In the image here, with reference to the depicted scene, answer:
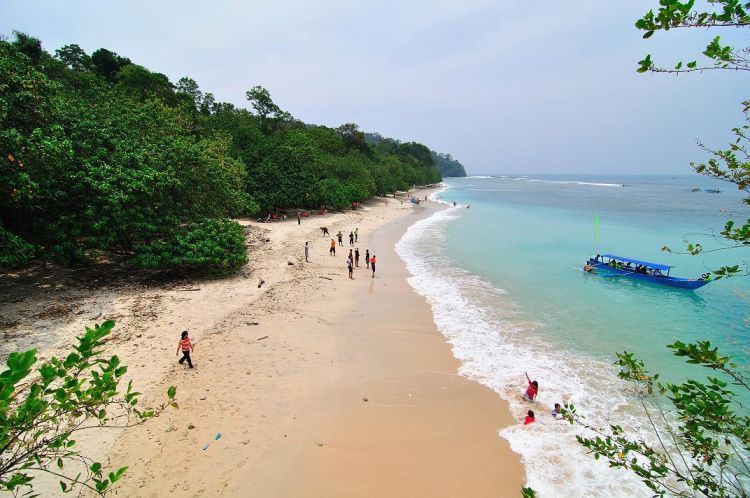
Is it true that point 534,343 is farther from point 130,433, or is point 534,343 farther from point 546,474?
point 130,433

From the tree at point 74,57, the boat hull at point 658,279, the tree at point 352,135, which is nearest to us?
the boat hull at point 658,279

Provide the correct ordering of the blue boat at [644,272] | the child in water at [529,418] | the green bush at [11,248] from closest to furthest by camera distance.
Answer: the child in water at [529,418], the green bush at [11,248], the blue boat at [644,272]

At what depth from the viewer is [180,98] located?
52938mm

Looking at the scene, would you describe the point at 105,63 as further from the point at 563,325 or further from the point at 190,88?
the point at 563,325

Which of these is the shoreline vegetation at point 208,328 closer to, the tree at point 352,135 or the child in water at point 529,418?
the child in water at point 529,418

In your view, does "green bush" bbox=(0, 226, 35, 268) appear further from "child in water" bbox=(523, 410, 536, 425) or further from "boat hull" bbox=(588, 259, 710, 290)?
"boat hull" bbox=(588, 259, 710, 290)

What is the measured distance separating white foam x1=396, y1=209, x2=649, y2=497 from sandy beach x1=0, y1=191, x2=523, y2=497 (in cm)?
58

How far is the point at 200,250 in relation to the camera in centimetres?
1759

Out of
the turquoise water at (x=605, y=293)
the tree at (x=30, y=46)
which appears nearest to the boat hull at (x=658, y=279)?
the turquoise water at (x=605, y=293)

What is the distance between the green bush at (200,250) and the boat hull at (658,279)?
22687 millimetres

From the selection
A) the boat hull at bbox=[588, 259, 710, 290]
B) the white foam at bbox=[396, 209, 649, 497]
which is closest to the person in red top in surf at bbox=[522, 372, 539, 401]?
the white foam at bbox=[396, 209, 649, 497]

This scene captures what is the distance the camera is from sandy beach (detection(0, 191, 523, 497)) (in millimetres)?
7723

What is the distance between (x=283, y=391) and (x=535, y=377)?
7.88 m

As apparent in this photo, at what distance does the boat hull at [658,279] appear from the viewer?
22.0 metres
